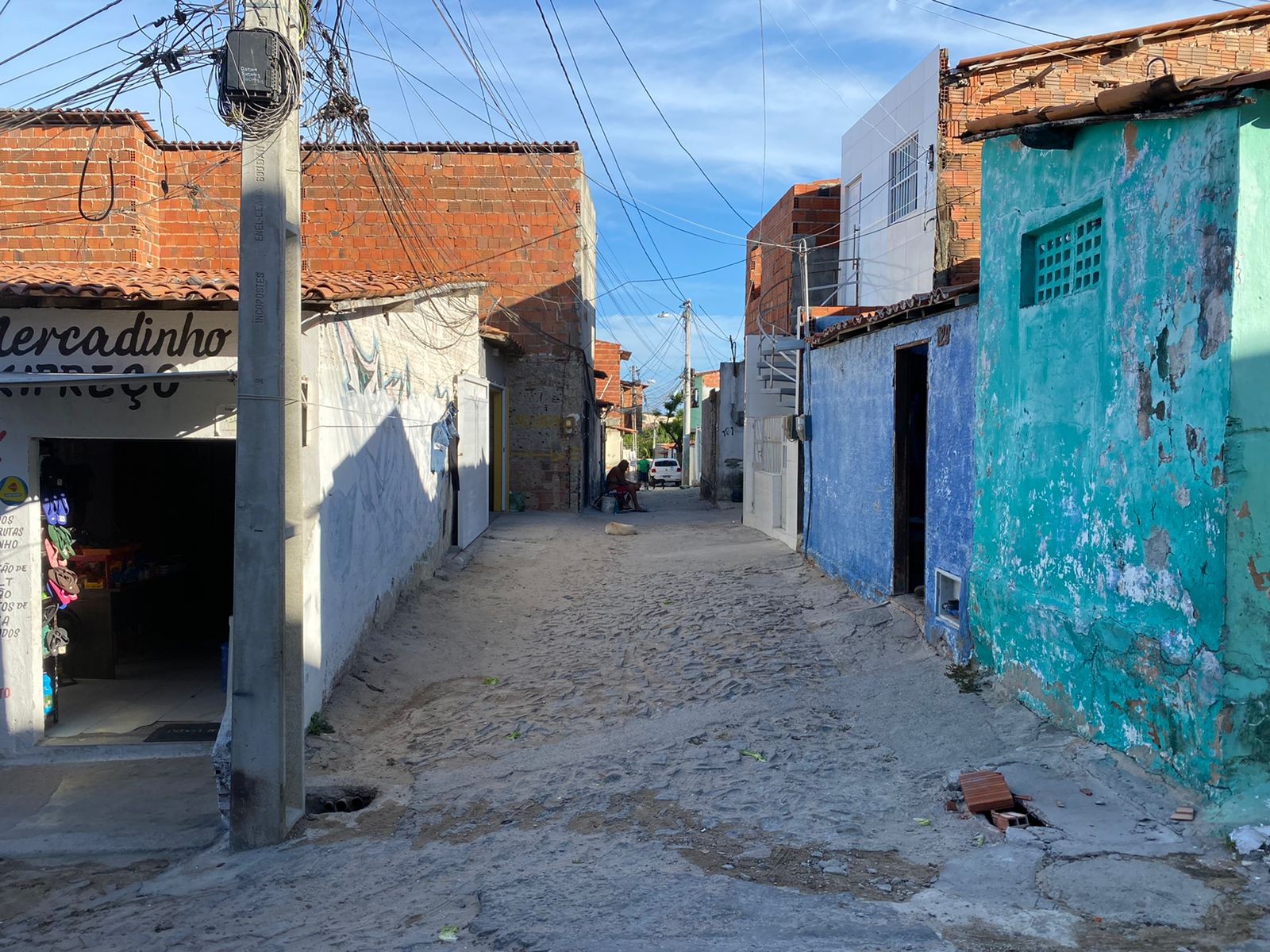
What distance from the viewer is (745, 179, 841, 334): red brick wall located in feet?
60.5

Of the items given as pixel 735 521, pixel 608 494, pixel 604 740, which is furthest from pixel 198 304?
pixel 608 494

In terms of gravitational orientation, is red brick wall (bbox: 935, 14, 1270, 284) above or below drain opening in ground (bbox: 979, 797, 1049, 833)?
above

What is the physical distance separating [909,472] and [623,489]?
13735 millimetres

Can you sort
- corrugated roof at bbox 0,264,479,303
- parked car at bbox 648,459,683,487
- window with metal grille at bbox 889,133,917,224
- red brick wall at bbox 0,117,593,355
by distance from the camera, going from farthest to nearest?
parked car at bbox 648,459,683,487 → red brick wall at bbox 0,117,593,355 → window with metal grille at bbox 889,133,917,224 → corrugated roof at bbox 0,264,479,303

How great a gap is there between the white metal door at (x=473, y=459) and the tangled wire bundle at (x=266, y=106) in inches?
315

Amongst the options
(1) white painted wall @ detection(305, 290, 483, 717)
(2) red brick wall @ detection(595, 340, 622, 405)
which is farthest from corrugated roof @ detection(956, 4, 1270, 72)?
(2) red brick wall @ detection(595, 340, 622, 405)

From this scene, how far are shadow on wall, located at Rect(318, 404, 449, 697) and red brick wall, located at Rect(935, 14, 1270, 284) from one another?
703 cm

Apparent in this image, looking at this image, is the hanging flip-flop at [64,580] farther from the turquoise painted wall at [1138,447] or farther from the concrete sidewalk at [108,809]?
the turquoise painted wall at [1138,447]

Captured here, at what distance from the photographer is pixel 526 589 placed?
40.5ft

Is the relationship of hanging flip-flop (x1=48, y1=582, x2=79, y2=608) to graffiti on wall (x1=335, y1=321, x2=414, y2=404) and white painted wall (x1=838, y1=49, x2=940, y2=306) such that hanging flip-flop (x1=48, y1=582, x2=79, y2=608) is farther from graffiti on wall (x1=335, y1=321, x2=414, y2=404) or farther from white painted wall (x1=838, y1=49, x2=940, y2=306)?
white painted wall (x1=838, y1=49, x2=940, y2=306)

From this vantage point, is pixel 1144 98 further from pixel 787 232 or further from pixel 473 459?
pixel 787 232

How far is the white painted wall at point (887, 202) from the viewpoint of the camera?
43.5 feet

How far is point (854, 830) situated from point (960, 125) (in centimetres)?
1056

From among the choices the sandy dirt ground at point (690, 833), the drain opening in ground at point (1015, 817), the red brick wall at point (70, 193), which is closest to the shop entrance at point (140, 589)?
the sandy dirt ground at point (690, 833)
